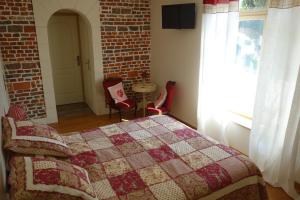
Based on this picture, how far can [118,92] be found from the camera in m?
4.71

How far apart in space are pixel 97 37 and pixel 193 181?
140 inches

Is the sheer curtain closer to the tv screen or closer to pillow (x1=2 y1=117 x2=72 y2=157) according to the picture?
the tv screen

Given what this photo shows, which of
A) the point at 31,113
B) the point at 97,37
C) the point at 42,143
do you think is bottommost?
the point at 31,113

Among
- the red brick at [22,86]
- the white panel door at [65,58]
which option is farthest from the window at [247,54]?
the white panel door at [65,58]

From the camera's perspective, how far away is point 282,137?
8.36 feet

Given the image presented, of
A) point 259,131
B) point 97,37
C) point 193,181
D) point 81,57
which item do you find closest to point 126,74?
point 97,37

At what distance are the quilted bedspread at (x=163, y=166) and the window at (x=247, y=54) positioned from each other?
3.90ft

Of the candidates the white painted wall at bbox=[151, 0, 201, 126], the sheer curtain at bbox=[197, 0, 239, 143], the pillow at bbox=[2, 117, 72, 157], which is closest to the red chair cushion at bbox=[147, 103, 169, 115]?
the white painted wall at bbox=[151, 0, 201, 126]

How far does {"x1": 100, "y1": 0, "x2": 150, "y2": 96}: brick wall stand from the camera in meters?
4.60

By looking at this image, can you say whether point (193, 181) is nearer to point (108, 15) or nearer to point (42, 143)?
point (42, 143)

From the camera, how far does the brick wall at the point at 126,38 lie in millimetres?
4598

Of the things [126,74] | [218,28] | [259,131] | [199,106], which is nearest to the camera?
[259,131]

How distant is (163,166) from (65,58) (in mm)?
4409

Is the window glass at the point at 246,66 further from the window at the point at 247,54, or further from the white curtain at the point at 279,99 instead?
the white curtain at the point at 279,99
